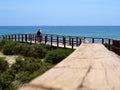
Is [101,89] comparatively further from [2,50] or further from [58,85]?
[2,50]

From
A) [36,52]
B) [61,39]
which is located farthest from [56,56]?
[61,39]

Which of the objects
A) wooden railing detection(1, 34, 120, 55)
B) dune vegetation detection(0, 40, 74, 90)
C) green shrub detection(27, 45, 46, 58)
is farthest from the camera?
wooden railing detection(1, 34, 120, 55)

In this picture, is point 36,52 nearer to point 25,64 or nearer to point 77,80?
point 25,64

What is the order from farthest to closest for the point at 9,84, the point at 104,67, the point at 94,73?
the point at 9,84 < the point at 104,67 < the point at 94,73

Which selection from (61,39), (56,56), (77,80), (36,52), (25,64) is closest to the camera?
(77,80)

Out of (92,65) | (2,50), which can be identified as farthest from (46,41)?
(92,65)

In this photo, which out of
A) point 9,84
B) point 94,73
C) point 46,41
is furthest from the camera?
point 46,41

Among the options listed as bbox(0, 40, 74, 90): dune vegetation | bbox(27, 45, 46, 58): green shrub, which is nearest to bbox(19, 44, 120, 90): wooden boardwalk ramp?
bbox(0, 40, 74, 90): dune vegetation

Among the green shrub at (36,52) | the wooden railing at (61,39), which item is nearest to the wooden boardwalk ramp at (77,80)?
the wooden railing at (61,39)

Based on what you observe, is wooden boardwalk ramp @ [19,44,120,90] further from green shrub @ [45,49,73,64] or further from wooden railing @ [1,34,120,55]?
wooden railing @ [1,34,120,55]

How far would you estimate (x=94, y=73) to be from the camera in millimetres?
2975

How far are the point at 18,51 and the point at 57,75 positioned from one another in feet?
78.3

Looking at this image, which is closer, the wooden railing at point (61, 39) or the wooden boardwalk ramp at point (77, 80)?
the wooden boardwalk ramp at point (77, 80)

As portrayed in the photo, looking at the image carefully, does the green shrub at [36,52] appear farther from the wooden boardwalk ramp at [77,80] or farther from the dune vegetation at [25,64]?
the wooden boardwalk ramp at [77,80]
